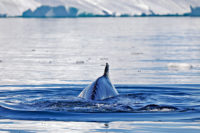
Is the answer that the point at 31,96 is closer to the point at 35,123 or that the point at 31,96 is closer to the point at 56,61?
the point at 35,123

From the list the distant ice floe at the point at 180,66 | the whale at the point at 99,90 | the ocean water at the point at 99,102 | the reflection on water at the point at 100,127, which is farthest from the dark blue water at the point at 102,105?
the distant ice floe at the point at 180,66

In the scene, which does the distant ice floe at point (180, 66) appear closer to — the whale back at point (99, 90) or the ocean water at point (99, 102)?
the ocean water at point (99, 102)

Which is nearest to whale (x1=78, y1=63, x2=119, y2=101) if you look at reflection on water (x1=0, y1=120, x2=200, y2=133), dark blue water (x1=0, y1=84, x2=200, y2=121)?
dark blue water (x1=0, y1=84, x2=200, y2=121)

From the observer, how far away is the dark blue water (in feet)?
51.2

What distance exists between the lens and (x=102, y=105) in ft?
54.8

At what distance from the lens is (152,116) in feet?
51.0

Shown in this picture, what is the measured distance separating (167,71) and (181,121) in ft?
46.5

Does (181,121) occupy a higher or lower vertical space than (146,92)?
lower

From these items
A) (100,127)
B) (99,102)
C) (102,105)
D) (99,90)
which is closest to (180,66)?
(99,90)

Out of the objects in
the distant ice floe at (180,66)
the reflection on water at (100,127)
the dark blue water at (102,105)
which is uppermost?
the distant ice floe at (180,66)

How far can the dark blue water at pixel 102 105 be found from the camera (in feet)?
51.2

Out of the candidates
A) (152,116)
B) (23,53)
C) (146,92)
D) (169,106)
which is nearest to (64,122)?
(152,116)

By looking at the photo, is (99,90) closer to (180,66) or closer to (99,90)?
(99,90)

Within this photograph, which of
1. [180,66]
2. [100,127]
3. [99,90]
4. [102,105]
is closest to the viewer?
[100,127]
